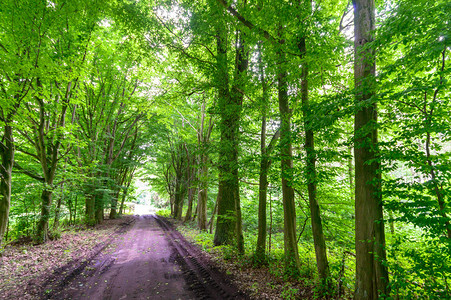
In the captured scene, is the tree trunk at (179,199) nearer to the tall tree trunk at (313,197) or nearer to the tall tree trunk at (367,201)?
the tall tree trunk at (313,197)

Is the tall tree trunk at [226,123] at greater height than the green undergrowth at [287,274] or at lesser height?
greater

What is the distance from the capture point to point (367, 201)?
348cm

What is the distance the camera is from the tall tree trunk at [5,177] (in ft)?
21.0

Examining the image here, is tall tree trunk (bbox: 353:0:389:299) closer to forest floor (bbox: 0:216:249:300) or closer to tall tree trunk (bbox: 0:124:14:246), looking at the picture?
forest floor (bbox: 0:216:249:300)

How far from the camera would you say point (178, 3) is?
717 cm

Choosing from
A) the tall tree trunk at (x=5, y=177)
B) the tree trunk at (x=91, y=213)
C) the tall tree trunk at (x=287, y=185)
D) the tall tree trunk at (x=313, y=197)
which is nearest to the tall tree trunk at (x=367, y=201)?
the tall tree trunk at (x=313, y=197)

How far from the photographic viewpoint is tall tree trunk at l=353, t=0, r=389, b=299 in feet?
10.8

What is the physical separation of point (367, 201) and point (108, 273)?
655 centimetres

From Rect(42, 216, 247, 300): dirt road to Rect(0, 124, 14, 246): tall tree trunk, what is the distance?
301 centimetres

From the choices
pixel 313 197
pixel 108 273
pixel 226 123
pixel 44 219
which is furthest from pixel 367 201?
pixel 44 219

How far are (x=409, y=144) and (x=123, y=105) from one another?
14.9m

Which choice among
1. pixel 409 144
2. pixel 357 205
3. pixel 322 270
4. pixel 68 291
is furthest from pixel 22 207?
pixel 409 144

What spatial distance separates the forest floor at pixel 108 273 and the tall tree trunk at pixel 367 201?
2.47 metres

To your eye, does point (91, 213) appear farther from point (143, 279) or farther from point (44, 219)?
point (143, 279)
